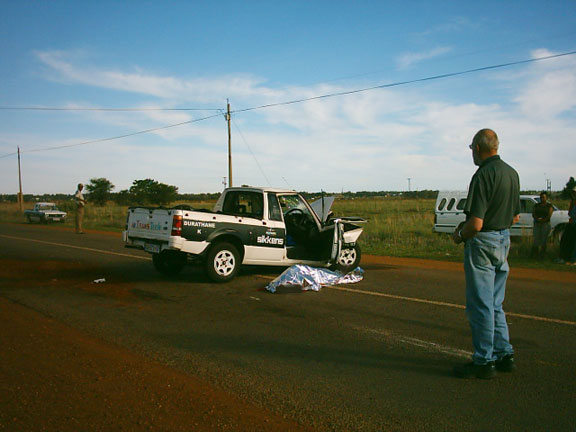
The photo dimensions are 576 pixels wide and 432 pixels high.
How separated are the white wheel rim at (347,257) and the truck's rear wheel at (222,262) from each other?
2.52 m

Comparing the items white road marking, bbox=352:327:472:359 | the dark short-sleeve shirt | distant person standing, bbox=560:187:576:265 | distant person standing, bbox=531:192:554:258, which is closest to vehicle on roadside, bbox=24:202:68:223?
distant person standing, bbox=531:192:554:258

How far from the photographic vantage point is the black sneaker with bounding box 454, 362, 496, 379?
4.27 m

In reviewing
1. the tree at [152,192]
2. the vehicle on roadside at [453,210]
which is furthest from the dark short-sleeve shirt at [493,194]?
the tree at [152,192]

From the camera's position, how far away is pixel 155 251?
8.98m

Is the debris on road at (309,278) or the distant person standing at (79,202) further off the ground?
the distant person standing at (79,202)

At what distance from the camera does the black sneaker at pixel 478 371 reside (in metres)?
4.27

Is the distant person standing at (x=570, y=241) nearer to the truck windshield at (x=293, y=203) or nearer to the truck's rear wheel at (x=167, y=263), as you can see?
the truck windshield at (x=293, y=203)

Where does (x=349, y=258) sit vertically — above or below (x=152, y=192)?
below

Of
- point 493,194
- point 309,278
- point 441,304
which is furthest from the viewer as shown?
point 309,278

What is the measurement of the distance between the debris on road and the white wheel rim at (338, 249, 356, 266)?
808 mm

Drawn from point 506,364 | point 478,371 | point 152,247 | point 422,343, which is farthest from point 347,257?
point 478,371

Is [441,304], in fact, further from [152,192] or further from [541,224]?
[152,192]

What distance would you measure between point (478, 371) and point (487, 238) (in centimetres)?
120

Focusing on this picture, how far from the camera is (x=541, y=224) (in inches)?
513
